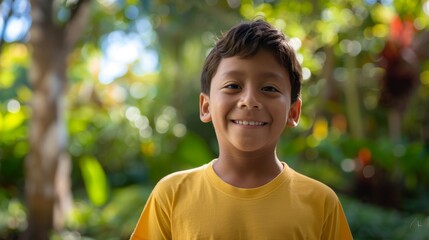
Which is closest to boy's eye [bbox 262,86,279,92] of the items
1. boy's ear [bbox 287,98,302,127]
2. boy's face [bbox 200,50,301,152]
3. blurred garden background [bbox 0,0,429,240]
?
boy's face [bbox 200,50,301,152]

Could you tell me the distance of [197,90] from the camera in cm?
1107

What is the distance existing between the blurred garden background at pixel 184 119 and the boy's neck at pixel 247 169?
349 cm

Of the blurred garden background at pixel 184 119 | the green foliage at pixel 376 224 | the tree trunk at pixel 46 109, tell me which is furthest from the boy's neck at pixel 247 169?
the tree trunk at pixel 46 109

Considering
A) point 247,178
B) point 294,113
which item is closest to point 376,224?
point 294,113

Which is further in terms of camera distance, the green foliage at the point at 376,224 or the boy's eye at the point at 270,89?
the green foliage at the point at 376,224

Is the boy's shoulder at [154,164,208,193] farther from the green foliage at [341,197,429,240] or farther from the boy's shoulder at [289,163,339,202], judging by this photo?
the green foliage at [341,197,429,240]

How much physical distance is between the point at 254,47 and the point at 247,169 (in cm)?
29

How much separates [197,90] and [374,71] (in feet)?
9.46

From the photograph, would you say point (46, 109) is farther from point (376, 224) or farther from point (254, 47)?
point (254, 47)

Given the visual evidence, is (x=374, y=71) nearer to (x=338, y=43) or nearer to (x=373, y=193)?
(x=338, y=43)

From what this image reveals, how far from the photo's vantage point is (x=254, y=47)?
5.15 feet

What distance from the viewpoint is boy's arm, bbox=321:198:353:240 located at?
5.30 ft

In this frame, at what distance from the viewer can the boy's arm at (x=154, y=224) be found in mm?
1602

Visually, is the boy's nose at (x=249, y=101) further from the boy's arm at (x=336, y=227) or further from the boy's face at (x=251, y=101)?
the boy's arm at (x=336, y=227)
